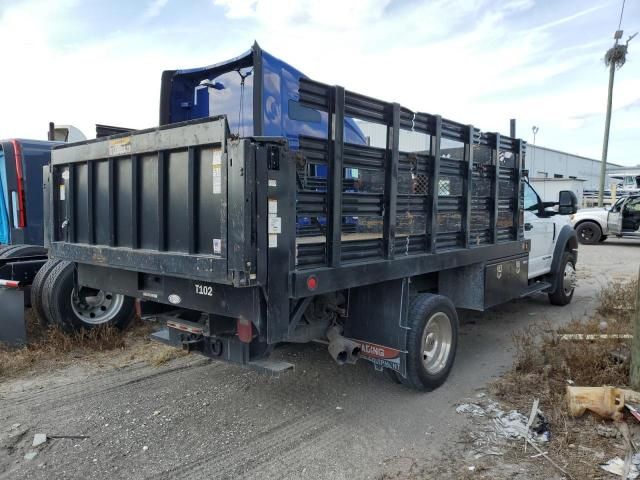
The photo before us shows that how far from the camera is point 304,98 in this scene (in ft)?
10.7

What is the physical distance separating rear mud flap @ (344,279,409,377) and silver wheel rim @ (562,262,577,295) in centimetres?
476

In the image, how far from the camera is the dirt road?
3287 mm

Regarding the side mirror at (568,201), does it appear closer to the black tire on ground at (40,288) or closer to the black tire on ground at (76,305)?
the black tire on ground at (76,305)

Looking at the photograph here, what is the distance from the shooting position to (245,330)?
3320 mm

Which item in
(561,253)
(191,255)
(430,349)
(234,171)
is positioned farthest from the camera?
(561,253)

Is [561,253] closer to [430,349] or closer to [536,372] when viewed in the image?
[536,372]

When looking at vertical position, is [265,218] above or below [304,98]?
below

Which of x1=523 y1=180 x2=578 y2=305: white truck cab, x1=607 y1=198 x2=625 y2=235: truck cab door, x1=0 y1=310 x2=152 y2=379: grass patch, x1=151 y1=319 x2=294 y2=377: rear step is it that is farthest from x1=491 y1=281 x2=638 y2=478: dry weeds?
x1=607 y1=198 x2=625 y2=235: truck cab door

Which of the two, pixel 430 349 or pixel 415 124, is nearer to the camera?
pixel 415 124

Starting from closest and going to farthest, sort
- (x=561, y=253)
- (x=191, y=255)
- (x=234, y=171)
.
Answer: (x=234, y=171) → (x=191, y=255) → (x=561, y=253)

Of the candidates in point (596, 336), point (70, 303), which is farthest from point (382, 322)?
point (70, 303)

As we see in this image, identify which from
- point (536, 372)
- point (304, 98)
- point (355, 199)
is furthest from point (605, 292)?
point (304, 98)

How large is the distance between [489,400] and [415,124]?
7.95 ft

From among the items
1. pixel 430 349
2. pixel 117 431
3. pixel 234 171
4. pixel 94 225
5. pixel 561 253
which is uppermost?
pixel 234 171
